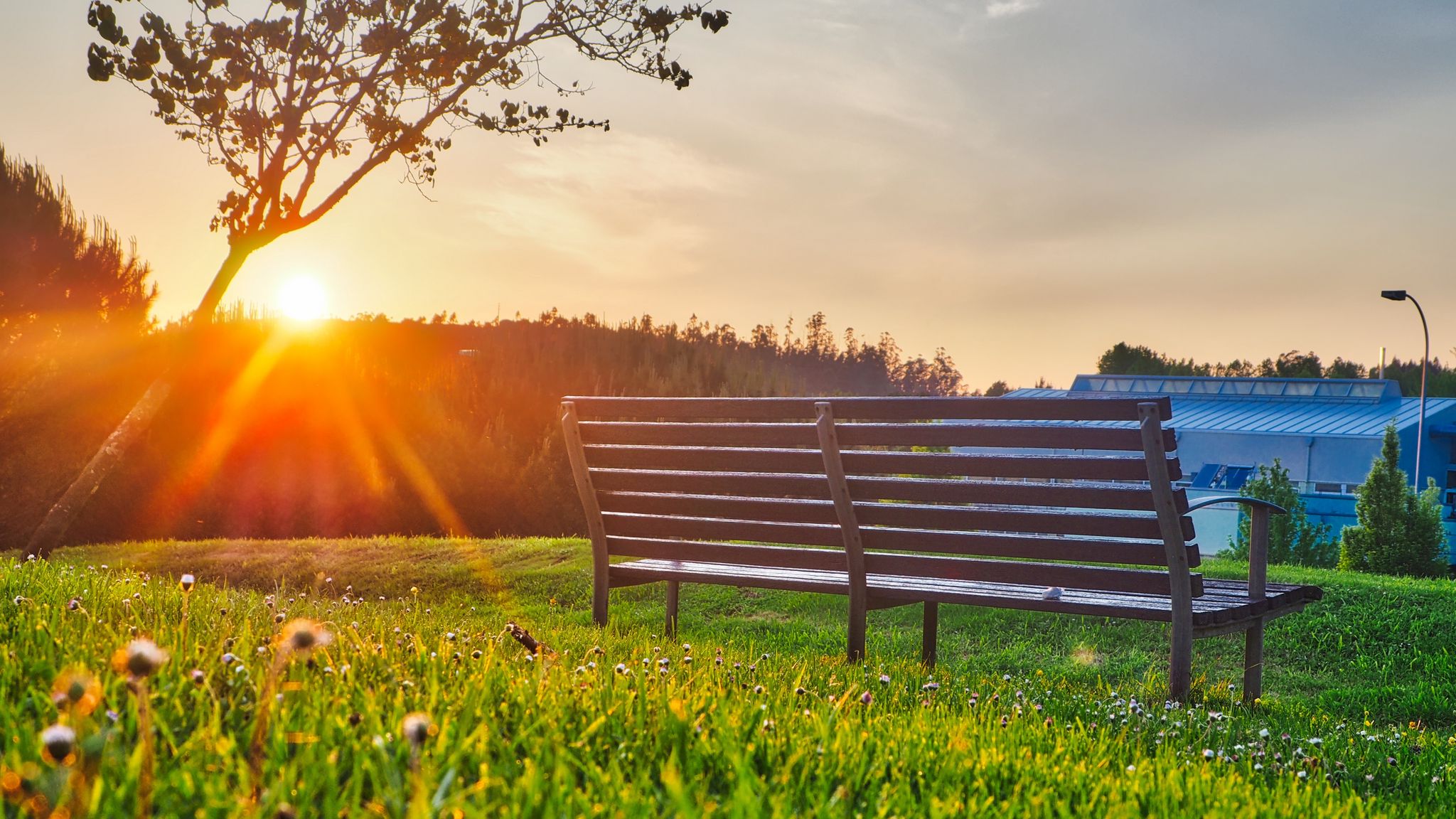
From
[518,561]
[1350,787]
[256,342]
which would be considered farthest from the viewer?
[256,342]

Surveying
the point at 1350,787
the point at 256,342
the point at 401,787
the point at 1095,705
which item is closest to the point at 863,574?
the point at 1095,705

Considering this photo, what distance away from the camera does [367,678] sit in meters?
2.75

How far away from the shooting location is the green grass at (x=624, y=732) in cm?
189

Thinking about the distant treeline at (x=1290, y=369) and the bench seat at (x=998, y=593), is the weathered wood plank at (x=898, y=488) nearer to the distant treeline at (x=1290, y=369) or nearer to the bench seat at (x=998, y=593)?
the bench seat at (x=998, y=593)

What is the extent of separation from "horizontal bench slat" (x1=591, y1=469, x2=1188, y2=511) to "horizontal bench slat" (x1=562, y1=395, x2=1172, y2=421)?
11.0 inches

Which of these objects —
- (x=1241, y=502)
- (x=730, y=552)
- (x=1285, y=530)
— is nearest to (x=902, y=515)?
(x=730, y=552)

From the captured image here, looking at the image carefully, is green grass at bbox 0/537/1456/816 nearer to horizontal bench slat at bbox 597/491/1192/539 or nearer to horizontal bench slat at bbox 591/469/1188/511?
horizontal bench slat at bbox 597/491/1192/539

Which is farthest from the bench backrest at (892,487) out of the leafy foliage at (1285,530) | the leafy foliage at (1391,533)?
the leafy foliage at (1391,533)

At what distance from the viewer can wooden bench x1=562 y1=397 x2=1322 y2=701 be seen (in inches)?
176

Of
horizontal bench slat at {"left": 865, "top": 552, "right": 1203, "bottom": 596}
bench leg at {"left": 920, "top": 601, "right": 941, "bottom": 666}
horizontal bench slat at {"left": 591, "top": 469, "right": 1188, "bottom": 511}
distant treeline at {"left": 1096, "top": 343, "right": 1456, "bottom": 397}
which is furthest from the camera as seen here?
distant treeline at {"left": 1096, "top": 343, "right": 1456, "bottom": 397}

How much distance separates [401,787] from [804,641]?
5.89m

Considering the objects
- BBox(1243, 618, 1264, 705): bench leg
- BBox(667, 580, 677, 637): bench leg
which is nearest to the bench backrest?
BBox(667, 580, 677, 637): bench leg

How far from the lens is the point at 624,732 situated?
8.24ft

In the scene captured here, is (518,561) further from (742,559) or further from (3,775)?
(3,775)
